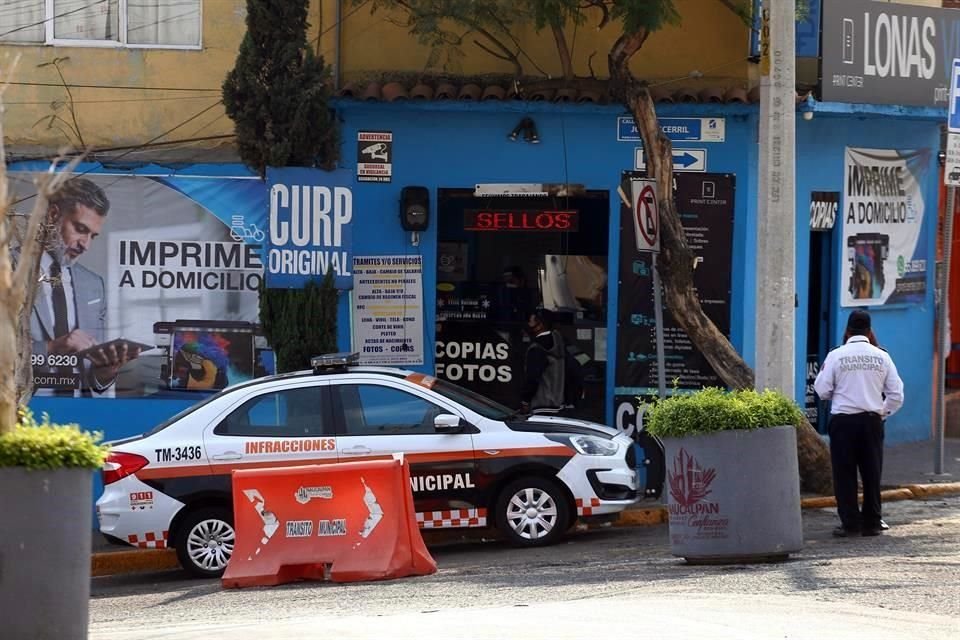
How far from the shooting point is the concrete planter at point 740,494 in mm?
9742

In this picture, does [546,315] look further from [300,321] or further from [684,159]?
[300,321]

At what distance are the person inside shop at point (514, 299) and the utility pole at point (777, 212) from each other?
4548 mm

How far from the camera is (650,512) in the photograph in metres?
13.1

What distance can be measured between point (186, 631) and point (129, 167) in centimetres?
871

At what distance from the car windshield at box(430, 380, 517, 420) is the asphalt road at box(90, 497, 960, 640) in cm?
118

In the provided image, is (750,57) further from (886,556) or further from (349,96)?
(886,556)

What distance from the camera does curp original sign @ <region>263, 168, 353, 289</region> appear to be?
14.5 m

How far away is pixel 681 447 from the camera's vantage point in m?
9.94

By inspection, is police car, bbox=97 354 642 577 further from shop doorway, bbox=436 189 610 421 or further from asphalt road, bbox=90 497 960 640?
shop doorway, bbox=436 189 610 421

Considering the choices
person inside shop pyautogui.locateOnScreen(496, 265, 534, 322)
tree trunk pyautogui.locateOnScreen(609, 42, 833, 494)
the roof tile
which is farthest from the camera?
person inside shop pyautogui.locateOnScreen(496, 265, 534, 322)

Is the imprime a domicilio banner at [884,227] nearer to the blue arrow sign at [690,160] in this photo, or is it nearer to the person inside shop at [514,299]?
the blue arrow sign at [690,160]

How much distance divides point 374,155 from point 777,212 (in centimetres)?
518

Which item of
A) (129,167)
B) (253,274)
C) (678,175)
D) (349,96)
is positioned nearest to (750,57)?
(678,175)

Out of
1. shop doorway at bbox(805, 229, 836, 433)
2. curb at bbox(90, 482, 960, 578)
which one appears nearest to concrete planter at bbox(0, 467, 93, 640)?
curb at bbox(90, 482, 960, 578)
